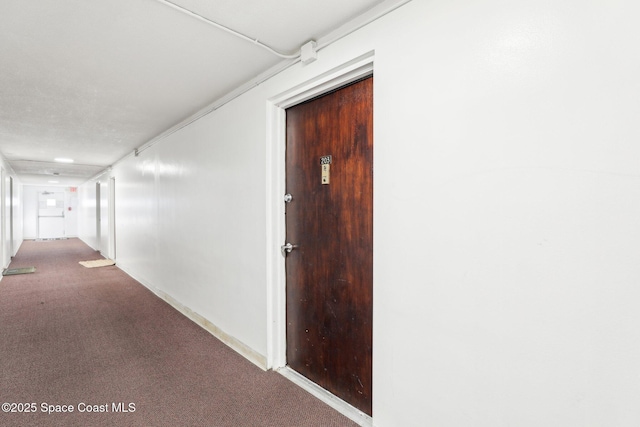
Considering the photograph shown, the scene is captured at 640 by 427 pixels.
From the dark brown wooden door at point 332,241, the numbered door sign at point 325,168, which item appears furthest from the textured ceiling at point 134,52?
the numbered door sign at point 325,168

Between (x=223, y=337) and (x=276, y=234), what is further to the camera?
(x=223, y=337)

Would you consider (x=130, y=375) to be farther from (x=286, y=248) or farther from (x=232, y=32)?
(x=232, y=32)

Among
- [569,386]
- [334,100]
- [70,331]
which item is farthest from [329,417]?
[70,331]

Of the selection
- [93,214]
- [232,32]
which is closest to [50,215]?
[93,214]

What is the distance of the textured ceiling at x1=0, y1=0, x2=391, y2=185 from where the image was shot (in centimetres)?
159

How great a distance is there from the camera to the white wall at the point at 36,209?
39.2ft

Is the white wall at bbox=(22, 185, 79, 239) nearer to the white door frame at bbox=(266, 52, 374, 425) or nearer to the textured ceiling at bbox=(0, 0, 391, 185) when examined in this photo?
the textured ceiling at bbox=(0, 0, 391, 185)

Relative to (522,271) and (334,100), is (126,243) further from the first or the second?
(522,271)

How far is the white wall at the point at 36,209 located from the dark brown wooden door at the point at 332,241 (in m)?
14.8

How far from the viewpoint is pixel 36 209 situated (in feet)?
40.0

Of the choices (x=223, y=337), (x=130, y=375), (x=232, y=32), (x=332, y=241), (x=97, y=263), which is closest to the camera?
(x=232, y=32)

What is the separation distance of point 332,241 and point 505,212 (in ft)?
3.41

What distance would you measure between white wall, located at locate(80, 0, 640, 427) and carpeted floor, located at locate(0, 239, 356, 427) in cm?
86

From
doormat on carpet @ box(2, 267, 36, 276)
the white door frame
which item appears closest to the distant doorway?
doormat on carpet @ box(2, 267, 36, 276)
